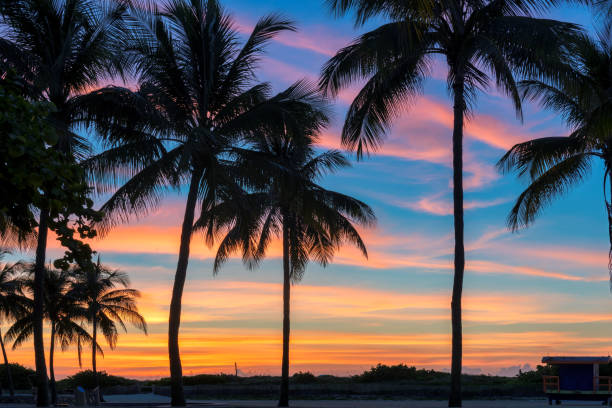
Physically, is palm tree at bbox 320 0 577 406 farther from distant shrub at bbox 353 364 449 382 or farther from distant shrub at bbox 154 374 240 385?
distant shrub at bbox 154 374 240 385

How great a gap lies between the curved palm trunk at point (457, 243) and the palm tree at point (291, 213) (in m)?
4.09

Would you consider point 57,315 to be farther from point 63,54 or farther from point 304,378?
point 63,54

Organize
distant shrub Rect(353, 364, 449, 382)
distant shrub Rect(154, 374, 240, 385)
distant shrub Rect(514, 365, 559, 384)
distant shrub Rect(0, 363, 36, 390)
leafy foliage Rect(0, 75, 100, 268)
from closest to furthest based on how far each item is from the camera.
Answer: leafy foliage Rect(0, 75, 100, 268) → distant shrub Rect(514, 365, 559, 384) → distant shrub Rect(353, 364, 449, 382) → distant shrub Rect(154, 374, 240, 385) → distant shrub Rect(0, 363, 36, 390)

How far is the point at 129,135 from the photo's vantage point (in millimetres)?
20703

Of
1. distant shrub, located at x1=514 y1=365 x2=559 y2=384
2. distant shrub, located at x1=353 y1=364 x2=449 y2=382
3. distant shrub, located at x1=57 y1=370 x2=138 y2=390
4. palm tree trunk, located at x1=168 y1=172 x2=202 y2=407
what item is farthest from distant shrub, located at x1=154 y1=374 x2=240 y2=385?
palm tree trunk, located at x1=168 y1=172 x2=202 y2=407

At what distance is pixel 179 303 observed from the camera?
20.7m

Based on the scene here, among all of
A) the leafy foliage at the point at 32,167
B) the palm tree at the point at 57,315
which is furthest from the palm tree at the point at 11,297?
the leafy foliage at the point at 32,167

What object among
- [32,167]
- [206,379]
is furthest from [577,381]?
[206,379]

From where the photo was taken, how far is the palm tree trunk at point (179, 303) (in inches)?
803

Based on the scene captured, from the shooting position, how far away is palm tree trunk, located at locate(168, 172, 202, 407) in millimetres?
20406

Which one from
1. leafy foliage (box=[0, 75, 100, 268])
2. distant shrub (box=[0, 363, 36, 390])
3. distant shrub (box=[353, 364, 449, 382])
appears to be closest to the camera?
leafy foliage (box=[0, 75, 100, 268])

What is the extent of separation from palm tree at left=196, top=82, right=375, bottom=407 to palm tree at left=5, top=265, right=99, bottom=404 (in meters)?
15.7

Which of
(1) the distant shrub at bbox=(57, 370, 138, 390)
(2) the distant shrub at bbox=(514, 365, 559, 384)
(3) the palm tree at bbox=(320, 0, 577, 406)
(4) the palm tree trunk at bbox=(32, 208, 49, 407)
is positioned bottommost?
(1) the distant shrub at bbox=(57, 370, 138, 390)

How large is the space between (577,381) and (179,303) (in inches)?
501
